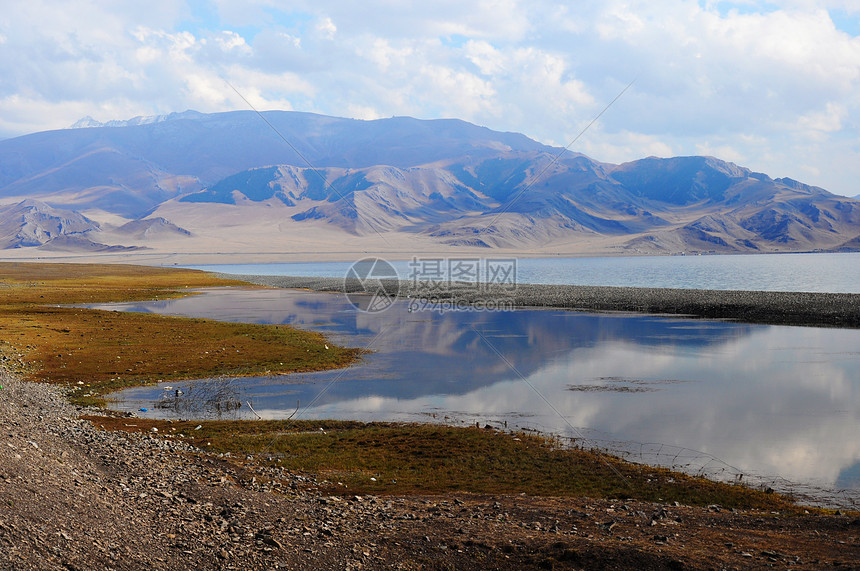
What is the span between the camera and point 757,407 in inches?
890

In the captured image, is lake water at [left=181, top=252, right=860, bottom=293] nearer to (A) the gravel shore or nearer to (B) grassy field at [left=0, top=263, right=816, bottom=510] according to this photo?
(A) the gravel shore

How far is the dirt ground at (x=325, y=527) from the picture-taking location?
9336mm

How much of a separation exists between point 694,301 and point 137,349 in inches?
1921

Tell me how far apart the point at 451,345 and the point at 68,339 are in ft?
68.0

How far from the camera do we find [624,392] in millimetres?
25031

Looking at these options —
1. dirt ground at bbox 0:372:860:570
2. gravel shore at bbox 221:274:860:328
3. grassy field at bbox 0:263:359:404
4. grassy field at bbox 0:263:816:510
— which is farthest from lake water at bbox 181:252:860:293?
dirt ground at bbox 0:372:860:570

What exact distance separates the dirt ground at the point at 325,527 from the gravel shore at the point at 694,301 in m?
43.4

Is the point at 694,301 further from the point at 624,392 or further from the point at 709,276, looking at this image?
the point at 709,276

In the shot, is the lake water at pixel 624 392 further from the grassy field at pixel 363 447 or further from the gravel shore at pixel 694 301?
the gravel shore at pixel 694 301

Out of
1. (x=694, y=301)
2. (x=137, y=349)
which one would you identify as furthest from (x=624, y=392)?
(x=694, y=301)

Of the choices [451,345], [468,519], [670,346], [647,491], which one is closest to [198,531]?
[468,519]

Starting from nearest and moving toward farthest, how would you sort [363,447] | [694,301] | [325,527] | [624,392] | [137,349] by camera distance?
[325,527] → [363,447] → [624,392] → [137,349] → [694,301]

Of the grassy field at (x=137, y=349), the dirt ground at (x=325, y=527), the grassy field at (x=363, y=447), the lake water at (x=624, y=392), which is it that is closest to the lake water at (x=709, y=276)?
the lake water at (x=624, y=392)

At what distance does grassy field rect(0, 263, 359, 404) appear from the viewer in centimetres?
2697
